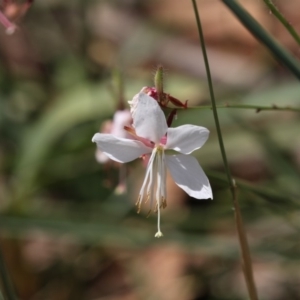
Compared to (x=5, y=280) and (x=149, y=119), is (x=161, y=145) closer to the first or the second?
(x=149, y=119)

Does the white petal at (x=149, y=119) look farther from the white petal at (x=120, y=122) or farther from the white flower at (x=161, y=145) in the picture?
the white petal at (x=120, y=122)

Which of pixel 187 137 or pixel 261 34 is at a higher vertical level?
pixel 261 34

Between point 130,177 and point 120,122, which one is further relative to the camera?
point 130,177

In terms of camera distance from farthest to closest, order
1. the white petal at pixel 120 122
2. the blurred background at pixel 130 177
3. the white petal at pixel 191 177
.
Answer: the blurred background at pixel 130 177
the white petal at pixel 120 122
the white petal at pixel 191 177

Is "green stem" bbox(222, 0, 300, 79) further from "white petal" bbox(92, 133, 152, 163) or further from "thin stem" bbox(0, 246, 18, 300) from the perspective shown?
"thin stem" bbox(0, 246, 18, 300)

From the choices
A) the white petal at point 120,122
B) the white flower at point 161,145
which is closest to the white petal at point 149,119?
the white flower at point 161,145

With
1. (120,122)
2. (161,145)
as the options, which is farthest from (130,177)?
(161,145)

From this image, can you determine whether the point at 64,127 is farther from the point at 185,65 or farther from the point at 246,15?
the point at 246,15
